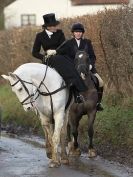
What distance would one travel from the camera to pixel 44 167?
40.2 ft

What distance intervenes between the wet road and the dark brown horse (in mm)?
337

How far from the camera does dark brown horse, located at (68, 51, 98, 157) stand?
13023mm

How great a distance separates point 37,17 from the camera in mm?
61094

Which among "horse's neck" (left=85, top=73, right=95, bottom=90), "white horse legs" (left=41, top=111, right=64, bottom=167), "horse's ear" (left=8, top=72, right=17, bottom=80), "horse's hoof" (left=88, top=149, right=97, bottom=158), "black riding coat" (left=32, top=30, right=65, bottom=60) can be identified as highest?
"black riding coat" (left=32, top=30, right=65, bottom=60)

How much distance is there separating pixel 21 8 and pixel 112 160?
1976 inches

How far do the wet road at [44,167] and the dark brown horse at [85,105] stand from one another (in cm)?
34

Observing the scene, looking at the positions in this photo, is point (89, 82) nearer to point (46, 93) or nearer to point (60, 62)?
point (60, 62)

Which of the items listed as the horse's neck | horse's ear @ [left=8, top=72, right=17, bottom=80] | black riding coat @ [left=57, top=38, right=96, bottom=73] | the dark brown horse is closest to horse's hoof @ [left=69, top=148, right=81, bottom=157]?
the dark brown horse

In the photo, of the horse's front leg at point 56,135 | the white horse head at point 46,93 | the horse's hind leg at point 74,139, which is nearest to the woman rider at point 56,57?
the white horse head at point 46,93

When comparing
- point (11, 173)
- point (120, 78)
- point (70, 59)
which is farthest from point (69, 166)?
point (120, 78)

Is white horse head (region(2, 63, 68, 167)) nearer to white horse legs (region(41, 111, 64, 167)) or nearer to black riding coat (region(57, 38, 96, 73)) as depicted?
white horse legs (region(41, 111, 64, 167))

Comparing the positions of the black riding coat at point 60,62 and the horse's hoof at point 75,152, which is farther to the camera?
the horse's hoof at point 75,152

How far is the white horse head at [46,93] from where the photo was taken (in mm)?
11812

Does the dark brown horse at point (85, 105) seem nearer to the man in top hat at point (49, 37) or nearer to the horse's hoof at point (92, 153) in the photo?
the horse's hoof at point (92, 153)
